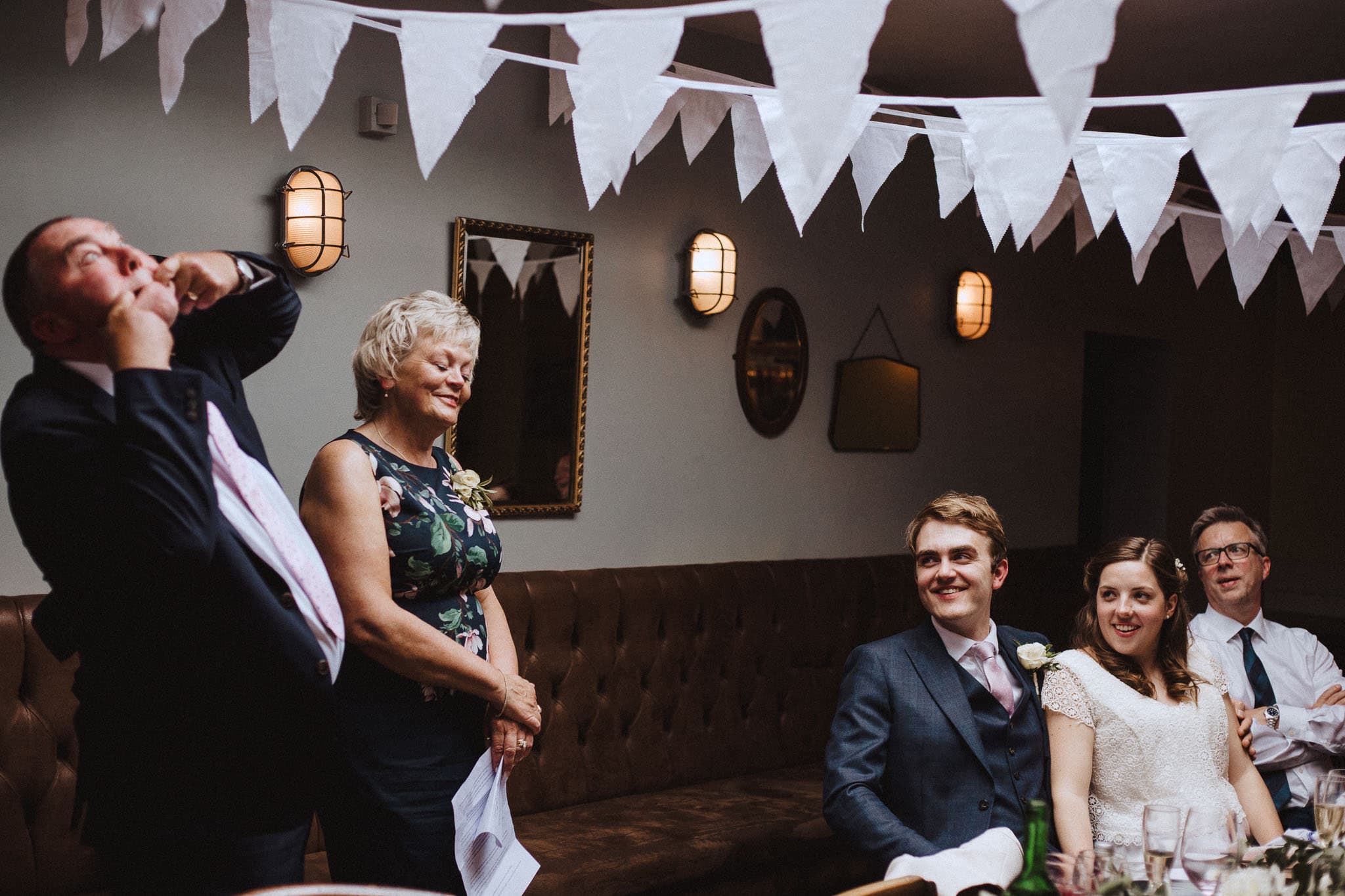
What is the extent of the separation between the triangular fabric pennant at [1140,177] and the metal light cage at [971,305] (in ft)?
9.98

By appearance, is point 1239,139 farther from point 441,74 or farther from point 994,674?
point 441,74

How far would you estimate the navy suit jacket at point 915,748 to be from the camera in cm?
237

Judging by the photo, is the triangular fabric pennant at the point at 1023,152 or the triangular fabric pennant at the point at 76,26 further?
the triangular fabric pennant at the point at 76,26

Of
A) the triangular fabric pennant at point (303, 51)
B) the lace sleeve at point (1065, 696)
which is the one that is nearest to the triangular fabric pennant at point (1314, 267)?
the lace sleeve at point (1065, 696)

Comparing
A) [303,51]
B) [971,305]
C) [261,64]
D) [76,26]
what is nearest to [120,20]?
[76,26]

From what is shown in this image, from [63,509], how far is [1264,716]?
2.96m

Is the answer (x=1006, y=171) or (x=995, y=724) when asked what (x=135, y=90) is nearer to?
(x=1006, y=171)

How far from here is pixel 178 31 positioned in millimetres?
2307

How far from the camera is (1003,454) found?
6121mm

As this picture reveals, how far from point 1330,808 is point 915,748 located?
0.74 metres

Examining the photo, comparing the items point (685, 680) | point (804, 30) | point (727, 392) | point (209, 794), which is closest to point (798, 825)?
point (685, 680)

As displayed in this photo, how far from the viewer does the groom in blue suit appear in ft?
7.82

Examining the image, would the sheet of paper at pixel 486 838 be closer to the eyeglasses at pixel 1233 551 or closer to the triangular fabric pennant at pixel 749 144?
the triangular fabric pennant at pixel 749 144

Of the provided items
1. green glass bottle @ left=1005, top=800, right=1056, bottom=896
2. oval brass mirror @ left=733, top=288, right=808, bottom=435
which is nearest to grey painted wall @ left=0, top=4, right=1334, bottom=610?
oval brass mirror @ left=733, top=288, right=808, bottom=435
